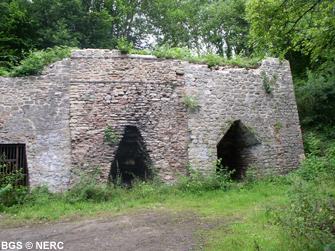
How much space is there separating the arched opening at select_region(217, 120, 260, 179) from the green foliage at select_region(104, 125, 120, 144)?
4.10 m

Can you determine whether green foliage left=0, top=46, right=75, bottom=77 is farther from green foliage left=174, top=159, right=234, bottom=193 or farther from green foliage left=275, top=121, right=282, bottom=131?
green foliage left=275, top=121, right=282, bottom=131

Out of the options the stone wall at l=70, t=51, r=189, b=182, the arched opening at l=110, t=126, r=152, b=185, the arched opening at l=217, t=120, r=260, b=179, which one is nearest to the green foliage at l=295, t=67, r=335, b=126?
the arched opening at l=217, t=120, r=260, b=179

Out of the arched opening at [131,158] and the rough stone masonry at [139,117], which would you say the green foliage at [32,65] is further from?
the arched opening at [131,158]

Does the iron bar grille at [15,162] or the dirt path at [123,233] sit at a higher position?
the iron bar grille at [15,162]

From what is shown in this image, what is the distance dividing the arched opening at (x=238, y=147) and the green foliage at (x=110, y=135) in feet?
13.5

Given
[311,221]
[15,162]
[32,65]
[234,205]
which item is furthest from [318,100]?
[15,162]

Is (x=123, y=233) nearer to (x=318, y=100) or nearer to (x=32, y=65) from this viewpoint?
(x=32, y=65)

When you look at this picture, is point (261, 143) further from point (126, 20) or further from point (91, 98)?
point (126, 20)

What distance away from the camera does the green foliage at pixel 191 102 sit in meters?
8.43

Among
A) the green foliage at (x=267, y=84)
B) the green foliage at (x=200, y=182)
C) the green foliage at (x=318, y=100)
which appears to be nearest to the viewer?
the green foliage at (x=200, y=182)

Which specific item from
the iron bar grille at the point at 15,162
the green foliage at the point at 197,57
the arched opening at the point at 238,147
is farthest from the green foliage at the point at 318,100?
the iron bar grille at the point at 15,162

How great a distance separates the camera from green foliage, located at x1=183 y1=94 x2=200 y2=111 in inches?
332

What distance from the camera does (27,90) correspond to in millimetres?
7902

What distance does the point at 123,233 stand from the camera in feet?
14.0
